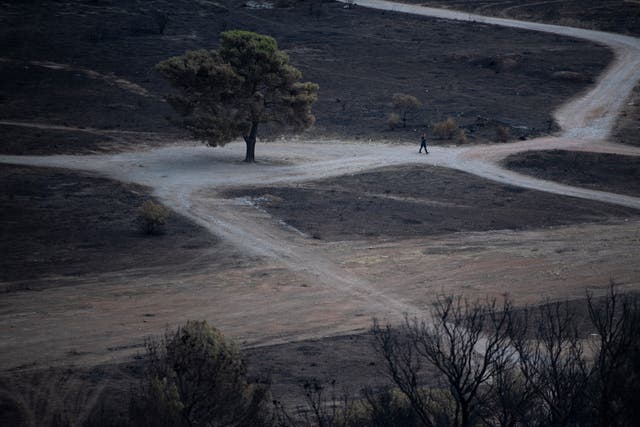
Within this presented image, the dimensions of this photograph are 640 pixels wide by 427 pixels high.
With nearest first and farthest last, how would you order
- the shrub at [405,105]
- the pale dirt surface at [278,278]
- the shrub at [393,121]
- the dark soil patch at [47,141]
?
the pale dirt surface at [278,278] → the dark soil patch at [47,141] → the shrub at [393,121] → the shrub at [405,105]

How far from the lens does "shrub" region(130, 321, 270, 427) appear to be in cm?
1447

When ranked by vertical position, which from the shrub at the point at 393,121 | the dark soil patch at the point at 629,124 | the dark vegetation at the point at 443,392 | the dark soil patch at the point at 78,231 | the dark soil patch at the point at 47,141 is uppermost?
the dark soil patch at the point at 629,124

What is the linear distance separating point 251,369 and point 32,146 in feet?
96.6

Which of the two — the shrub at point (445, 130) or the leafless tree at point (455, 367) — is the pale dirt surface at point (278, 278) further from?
the shrub at point (445, 130)

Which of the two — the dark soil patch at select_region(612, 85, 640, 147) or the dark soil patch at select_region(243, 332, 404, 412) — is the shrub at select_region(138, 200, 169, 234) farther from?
the dark soil patch at select_region(612, 85, 640, 147)

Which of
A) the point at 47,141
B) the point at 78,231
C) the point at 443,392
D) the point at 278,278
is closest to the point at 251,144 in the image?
the point at 47,141

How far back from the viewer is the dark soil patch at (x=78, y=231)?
2970 centimetres

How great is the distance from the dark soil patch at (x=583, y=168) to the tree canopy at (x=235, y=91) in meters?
12.3

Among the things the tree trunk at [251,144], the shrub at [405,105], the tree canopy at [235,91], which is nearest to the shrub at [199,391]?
the tree canopy at [235,91]

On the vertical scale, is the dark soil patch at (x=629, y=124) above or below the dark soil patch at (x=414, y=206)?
above

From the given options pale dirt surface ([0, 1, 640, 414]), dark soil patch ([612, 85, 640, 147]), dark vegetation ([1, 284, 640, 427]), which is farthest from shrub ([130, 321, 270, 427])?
dark soil patch ([612, 85, 640, 147])

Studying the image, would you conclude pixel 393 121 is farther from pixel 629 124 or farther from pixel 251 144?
pixel 629 124

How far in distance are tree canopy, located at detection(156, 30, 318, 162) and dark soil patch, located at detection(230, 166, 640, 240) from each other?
557cm

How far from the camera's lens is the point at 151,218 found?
32.9 m
